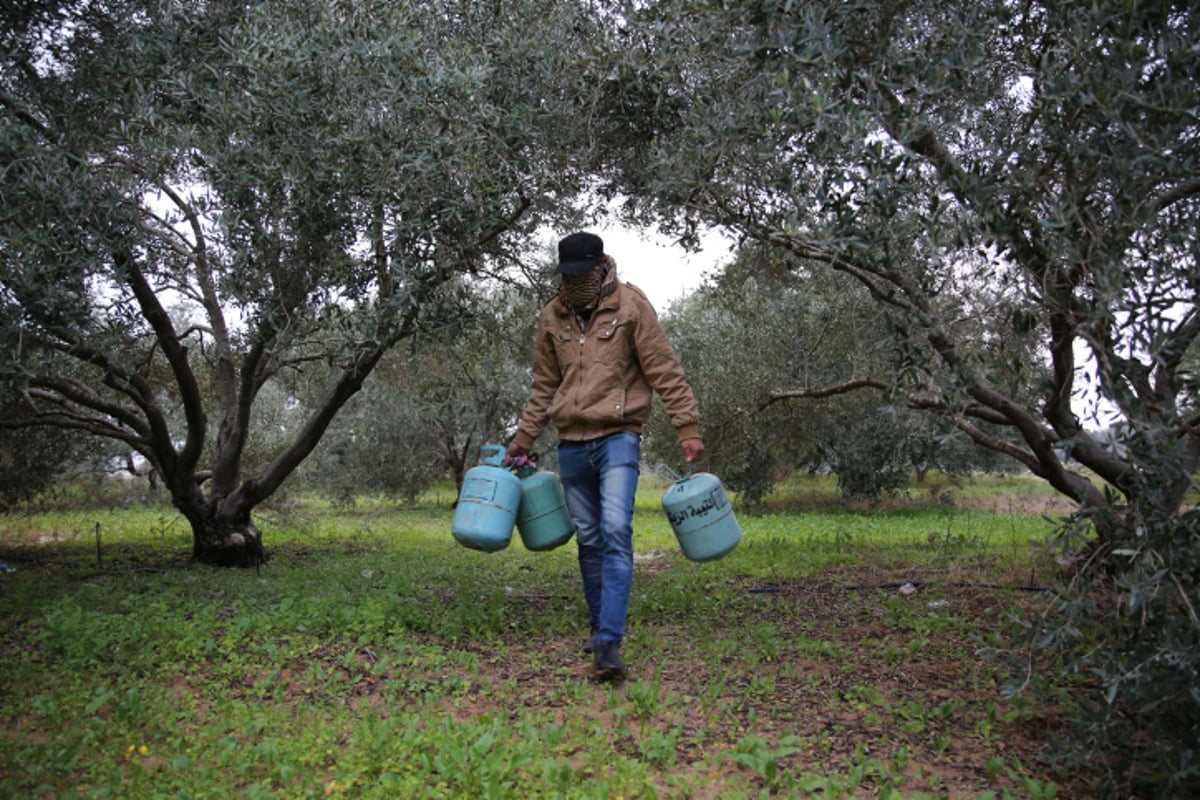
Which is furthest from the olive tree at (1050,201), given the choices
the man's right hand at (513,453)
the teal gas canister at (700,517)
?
the man's right hand at (513,453)

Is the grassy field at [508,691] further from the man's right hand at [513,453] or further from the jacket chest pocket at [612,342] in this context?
the jacket chest pocket at [612,342]

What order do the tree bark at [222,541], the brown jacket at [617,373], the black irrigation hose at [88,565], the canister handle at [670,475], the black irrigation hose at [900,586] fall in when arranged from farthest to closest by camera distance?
the tree bark at [222,541]
the black irrigation hose at [88,565]
the black irrigation hose at [900,586]
the canister handle at [670,475]
the brown jacket at [617,373]

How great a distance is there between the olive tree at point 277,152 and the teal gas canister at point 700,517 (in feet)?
6.28

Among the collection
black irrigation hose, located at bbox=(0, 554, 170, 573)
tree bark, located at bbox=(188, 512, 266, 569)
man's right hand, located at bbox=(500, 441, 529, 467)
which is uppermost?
man's right hand, located at bbox=(500, 441, 529, 467)

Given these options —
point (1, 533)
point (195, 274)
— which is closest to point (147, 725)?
point (195, 274)

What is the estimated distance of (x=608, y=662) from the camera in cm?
412

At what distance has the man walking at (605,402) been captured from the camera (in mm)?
4316

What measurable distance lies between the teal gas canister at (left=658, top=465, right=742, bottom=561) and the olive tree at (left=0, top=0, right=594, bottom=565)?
1915mm

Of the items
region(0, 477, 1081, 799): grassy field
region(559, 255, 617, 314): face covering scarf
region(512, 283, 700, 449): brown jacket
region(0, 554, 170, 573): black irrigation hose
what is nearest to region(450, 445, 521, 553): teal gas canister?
region(512, 283, 700, 449): brown jacket

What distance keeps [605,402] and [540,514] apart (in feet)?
2.97

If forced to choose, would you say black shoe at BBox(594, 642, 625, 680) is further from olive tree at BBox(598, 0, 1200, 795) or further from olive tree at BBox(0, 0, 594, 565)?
olive tree at BBox(0, 0, 594, 565)

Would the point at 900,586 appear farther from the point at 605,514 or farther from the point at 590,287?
the point at 590,287

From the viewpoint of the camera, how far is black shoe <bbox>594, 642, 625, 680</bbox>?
162 inches

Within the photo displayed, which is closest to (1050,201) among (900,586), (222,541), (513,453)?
(513,453)
